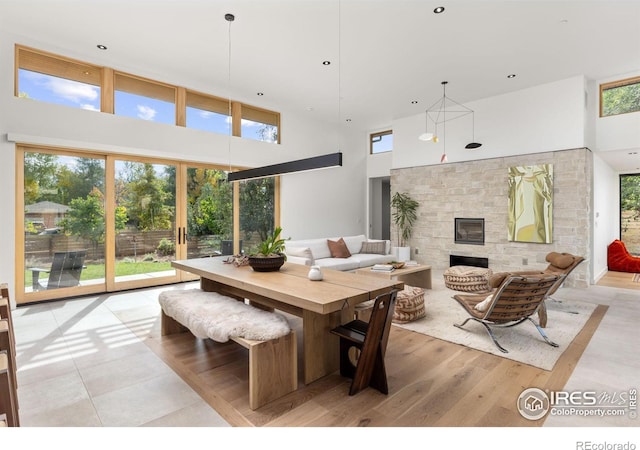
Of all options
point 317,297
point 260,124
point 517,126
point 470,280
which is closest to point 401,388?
point 317,297

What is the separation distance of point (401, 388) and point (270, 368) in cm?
96

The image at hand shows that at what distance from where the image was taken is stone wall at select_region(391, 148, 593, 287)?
18.1ft

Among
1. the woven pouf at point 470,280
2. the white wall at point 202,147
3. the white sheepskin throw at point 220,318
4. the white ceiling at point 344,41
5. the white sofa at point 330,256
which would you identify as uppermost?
the white ceiling at point 344,41

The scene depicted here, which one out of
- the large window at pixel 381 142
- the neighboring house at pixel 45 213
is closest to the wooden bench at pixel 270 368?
the neighboring house at pixel 45 213

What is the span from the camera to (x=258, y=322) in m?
2.38

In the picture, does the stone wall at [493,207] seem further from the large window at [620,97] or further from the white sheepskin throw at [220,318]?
the white sheepskin throw at [220,318]

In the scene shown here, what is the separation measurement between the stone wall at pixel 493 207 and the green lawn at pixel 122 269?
528 centimetres

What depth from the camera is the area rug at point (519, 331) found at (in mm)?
2928

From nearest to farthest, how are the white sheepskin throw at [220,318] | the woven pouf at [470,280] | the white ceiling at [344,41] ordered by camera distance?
the white sheepskin throw at [220,318] < the white ceiling at [344,41] < the woven pouf at [470,280]

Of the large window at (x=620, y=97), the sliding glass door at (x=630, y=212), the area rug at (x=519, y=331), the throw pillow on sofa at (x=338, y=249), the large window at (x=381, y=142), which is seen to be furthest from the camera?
the large window at (x=381, y=142)

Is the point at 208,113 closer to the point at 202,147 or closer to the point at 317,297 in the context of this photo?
the point at 202,147

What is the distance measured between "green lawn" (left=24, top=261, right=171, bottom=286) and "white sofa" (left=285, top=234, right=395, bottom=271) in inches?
88.9

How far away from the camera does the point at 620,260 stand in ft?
22.9

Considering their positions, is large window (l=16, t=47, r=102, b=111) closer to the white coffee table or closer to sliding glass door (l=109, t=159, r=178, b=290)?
sliding glass door (l=109, t=159, r=178, b=290)
